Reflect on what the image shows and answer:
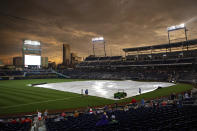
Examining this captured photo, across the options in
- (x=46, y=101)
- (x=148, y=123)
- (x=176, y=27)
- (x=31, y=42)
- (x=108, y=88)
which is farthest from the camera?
(x=31, y=42)

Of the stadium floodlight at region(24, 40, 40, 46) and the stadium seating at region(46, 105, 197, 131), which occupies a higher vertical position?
the stadium floodlight at region(24, 40, 40, 46)

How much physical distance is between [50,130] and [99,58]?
9763 centimetres

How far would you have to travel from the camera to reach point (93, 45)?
110 meters

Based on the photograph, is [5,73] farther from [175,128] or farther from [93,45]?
[175,128]

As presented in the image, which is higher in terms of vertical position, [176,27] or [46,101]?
[176,27]

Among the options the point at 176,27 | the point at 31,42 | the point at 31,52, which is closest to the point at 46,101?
the point at 31,52

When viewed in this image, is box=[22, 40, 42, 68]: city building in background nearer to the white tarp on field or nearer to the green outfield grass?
the white tarp on field

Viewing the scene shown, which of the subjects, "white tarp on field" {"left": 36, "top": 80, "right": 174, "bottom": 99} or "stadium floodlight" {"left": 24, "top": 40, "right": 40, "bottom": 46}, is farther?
"stadium floodlight" {"left": 24, "top": 40, "right": 40, "bottom": 46}

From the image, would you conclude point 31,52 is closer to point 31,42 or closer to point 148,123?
point 31,42

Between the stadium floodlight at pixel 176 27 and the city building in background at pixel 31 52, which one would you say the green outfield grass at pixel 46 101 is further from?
the city building in background at pixel 31 52

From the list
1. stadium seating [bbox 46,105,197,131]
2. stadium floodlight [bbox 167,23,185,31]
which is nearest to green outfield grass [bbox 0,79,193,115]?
stadium seating [bbox 46,105,197,131]

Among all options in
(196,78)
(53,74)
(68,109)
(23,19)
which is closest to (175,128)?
(68,109)

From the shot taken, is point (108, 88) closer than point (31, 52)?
Yes

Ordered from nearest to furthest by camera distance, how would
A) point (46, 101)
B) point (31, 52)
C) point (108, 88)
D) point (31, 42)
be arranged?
point (46, 101), point (108, 88), point (31, 52), point (31, 42)
